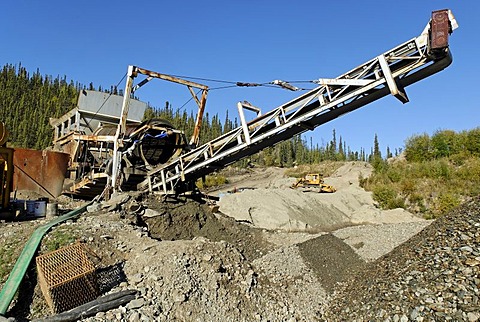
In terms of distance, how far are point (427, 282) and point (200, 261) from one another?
3.27 meters

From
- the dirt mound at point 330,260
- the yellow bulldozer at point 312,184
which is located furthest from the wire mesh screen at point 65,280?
the yellow bulldozer at point 312,184

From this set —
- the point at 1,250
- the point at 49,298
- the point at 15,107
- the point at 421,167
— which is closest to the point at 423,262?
the point at 49,298

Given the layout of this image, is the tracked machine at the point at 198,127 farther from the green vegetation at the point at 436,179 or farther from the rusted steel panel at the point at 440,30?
the green vegetation at the point at 436,179

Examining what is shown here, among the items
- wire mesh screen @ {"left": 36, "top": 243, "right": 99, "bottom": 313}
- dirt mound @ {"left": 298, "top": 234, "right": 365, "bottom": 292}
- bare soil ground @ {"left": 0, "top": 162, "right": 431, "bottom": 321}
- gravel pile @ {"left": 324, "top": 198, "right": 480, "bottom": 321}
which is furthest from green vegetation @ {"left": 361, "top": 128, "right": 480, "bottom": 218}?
wire mesh screen @ {"left": 36, "top": 243, "right": 99, "bottom": 313}

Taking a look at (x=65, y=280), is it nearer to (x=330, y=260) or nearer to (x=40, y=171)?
(x=330, y=260)

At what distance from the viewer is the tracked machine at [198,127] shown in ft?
20.1

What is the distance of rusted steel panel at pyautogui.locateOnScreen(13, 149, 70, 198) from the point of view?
989 centimetres

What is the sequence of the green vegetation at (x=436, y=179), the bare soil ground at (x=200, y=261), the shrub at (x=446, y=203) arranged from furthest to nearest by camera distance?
the green vegetation at (x=436, y=179)
the shrub at (x=446, y=203)
the bare soil ground at (x=200, y=261)

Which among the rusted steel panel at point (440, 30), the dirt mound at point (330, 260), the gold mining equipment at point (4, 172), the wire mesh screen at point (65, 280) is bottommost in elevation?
the dirt mound at point (330, 260)

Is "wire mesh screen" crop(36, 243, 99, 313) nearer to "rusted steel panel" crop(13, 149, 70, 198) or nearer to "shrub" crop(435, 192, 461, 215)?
"rusted steel panel" crop(13, 149, 70, 198)

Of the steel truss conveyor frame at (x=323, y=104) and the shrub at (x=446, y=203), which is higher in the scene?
the steel truss conveyor frame at (x=323, y=104)

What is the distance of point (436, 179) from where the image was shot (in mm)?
20734

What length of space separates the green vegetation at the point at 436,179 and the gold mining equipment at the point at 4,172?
1714cm

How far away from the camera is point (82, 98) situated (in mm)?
11695
